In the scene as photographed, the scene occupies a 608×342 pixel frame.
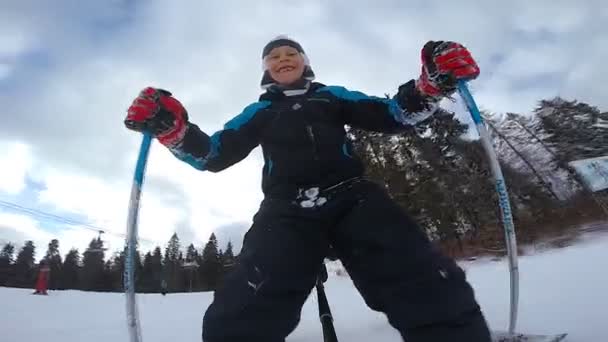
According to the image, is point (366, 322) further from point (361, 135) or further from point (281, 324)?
point (361, 135)

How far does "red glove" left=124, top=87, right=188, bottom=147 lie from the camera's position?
1.85 m

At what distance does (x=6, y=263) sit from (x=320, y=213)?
72.4 metres

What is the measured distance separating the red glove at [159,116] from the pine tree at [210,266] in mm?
48034

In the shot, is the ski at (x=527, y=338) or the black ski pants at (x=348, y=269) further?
the ski at (x=527, y=338)

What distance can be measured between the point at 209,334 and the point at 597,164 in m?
19.4

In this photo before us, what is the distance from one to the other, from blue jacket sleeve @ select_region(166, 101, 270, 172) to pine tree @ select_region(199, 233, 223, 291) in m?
47.8

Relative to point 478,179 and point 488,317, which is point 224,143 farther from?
point 478,179

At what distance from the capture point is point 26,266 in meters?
56.8

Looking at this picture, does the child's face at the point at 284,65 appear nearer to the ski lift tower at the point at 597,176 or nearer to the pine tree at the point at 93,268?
the ski lift tower at the point at 597,176

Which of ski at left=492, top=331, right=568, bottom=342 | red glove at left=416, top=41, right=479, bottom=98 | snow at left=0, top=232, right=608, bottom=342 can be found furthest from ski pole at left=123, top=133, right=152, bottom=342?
snow at left=0, top=232, right=608, bottom=342

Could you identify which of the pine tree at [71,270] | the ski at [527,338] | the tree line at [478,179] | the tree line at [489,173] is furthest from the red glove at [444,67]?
the pine tree at [71,270]

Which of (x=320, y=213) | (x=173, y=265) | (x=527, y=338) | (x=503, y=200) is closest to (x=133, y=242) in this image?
(x=320, y=213)

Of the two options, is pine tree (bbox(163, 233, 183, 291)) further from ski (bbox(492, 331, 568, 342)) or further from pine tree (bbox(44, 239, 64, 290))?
ski (bbox(492, 331, 568, 342))

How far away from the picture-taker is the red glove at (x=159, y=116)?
1848 mm
